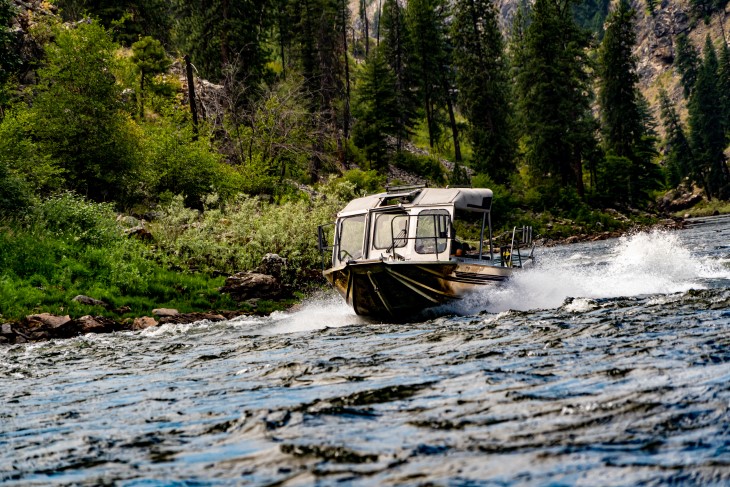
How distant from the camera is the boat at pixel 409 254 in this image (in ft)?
52.9

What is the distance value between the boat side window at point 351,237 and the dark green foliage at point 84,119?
17.2 m

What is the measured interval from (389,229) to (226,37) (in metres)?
44.4

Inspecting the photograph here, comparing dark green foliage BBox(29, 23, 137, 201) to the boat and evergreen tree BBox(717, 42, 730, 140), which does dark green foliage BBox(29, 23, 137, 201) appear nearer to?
the boat

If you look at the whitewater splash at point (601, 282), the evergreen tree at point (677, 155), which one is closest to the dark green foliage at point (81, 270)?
the whitewater splash at point (601, 282)

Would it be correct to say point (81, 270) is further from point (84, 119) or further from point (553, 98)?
point (553, 98)

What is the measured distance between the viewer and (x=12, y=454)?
663 centimetres

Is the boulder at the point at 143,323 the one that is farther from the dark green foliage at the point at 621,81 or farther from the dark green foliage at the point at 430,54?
the dark green foliage at the point at 621,81

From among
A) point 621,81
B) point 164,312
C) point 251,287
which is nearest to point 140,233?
point 251,287

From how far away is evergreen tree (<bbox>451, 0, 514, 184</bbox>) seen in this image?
68.3 m

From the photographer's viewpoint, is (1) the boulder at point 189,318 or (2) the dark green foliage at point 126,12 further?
(2) the dark green foliage at point 126,12

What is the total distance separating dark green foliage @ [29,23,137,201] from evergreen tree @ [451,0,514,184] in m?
42.2

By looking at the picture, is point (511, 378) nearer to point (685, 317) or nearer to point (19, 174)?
point (685, 317)

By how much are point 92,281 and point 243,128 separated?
72.2 ft

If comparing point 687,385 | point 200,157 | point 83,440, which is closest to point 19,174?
point 200,157
